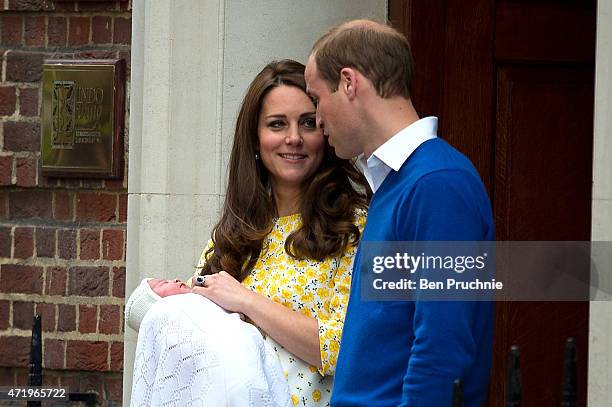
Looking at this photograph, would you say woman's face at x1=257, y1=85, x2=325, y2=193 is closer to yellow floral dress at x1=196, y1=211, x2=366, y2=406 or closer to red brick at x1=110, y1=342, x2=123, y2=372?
yellow floral dress at x1=196, y1=211, x2=366, y2=406

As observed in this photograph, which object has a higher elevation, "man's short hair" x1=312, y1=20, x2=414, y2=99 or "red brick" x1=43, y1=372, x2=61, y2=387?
"man's short hair" x1=312, y1=20, x2=414, y2=99

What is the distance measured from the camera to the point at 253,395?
11.0 feet

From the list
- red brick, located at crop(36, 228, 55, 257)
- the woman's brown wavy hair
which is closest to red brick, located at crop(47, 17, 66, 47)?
red brick, located at crop(36, 228, 55, 257)

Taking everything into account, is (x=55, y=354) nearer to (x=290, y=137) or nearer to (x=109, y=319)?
(x=109, y=319)

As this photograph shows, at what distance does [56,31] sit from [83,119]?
43 centimetres

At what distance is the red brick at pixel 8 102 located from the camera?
5.93 m

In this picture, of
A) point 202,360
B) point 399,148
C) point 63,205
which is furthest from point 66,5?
point 399,148

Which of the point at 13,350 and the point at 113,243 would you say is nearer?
the point at 113,243

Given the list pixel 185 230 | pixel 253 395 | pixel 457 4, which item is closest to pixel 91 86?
pixel 185 230

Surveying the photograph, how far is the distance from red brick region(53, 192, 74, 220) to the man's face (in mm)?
2791

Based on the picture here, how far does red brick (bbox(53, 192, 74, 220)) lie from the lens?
5.87 m

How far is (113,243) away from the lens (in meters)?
5.80

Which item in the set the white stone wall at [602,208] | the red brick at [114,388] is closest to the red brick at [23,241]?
the red brick at [114,388]

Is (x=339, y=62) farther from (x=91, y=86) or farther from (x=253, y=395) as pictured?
(x=91, y=86)
